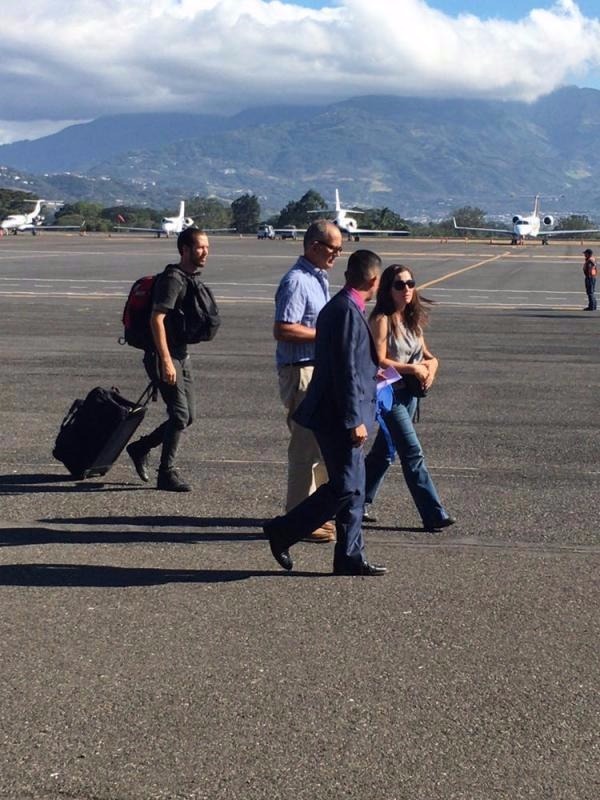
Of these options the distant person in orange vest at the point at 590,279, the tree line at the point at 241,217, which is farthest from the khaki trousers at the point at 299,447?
the tree line at the point at 241,217

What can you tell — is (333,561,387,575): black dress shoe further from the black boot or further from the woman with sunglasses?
the black boot

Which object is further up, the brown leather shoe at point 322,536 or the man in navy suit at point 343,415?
the man in navy suit at point 343,415

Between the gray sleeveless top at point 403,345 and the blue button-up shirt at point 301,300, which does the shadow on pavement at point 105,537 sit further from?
the gray sleeveless top at point 403,345

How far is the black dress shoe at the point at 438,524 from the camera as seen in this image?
808 centimetres

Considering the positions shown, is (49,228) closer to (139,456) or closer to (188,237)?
(139,456)

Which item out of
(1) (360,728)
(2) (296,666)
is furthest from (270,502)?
(1) (360,728)

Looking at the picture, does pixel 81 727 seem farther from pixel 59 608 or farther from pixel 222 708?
pixel 59 608

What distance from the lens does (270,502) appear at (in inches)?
351

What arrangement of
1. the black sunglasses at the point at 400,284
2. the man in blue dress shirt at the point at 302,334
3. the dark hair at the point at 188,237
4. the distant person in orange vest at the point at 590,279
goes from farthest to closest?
the distant person in orange vest at the point at 590,279
the dark hair at the point at 188,237
the black sunglasses at the point at 400,284
the man in blue dress shirt at the point at 302,334

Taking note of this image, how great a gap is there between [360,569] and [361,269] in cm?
162

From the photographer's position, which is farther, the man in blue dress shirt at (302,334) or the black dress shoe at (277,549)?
the man in blue dress shirt at (302,334)

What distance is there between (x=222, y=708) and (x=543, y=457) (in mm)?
6136

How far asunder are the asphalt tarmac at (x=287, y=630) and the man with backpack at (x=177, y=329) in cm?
44

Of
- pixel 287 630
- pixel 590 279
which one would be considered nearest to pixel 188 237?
pixel 287 630
